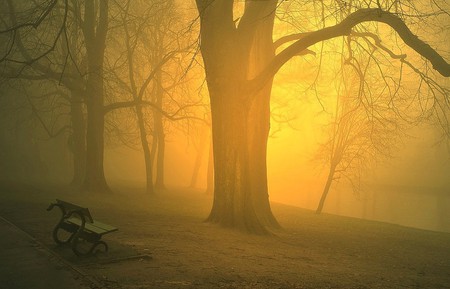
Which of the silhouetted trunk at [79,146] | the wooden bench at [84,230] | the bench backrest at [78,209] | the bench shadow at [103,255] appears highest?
the silhouetted trunk at [79,146]

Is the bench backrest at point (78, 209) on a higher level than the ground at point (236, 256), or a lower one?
higher

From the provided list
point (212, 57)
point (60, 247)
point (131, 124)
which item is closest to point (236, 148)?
point (212, 57)

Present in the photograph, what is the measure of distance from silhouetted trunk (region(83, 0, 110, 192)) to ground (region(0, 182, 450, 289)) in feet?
16.7

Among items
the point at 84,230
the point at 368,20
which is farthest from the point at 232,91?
the point at 84,230

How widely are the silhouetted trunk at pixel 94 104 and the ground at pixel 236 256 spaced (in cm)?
509

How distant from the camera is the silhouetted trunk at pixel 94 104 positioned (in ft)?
59.0

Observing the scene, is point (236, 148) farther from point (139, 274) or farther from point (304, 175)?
point (304, 175)

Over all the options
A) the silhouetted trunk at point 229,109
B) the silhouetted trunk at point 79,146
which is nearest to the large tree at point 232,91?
the silhouetted trunk at point 229,109

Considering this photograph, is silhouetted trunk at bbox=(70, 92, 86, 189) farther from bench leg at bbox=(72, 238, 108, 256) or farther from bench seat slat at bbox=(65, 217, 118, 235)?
bench leg at bbox=(72, 238, 108, 256)

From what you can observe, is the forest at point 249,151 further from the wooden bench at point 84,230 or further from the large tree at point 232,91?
the wooden bench at point 84,230

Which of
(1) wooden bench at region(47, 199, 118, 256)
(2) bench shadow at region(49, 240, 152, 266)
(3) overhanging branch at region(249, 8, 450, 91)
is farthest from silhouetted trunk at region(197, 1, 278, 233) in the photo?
(1) wooden bench at region(47, 199, 118, 256)

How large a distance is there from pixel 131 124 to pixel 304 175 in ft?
102

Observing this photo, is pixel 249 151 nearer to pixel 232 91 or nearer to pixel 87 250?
pixel 232 91

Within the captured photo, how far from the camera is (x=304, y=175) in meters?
53.6
